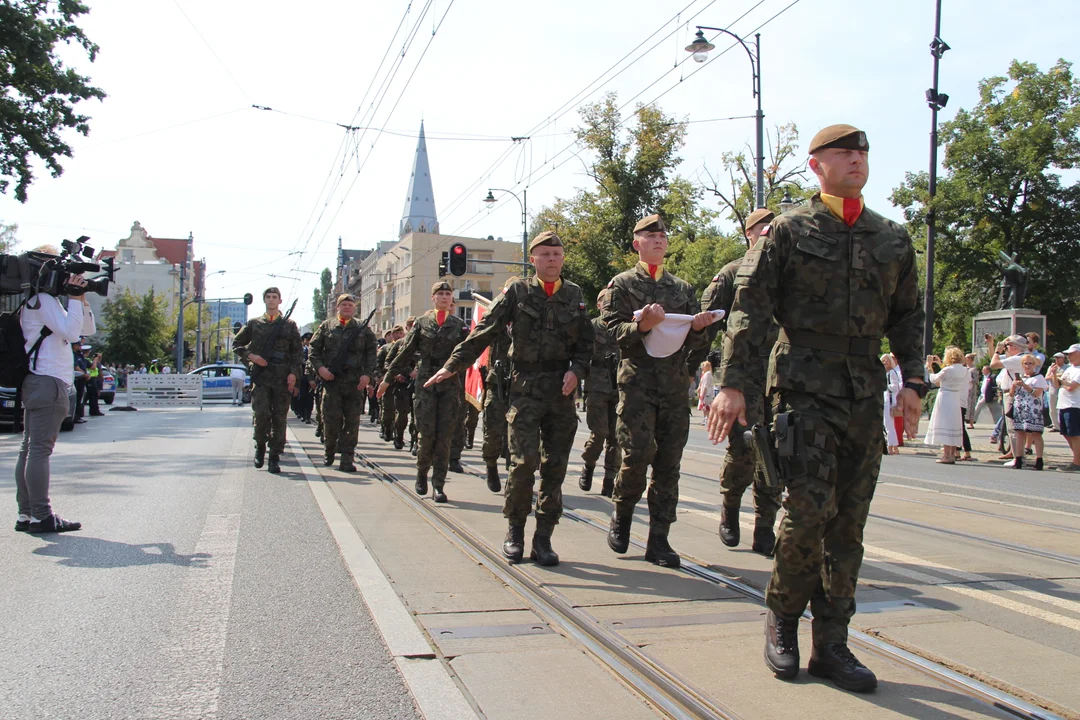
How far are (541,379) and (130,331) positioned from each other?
5662cm

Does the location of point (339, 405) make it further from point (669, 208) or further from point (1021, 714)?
point (669, 208)

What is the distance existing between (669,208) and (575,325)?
1504 inches

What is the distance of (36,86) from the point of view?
2598 centimetres

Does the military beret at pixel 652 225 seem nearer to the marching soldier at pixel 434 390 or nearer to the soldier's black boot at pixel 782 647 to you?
the soldier's black boot at pixel 782 647

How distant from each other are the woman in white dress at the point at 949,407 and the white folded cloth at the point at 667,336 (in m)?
9.33

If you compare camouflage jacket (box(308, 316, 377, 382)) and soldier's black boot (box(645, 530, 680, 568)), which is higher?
camouflage jacket (box(308, 316, 377, 382))

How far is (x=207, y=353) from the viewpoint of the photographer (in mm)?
105625

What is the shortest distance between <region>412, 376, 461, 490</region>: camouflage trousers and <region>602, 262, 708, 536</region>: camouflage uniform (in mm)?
2899

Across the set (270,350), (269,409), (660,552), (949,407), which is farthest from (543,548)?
(949,407)

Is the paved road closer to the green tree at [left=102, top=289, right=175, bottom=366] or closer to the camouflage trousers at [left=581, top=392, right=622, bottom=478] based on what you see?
the camouflage trousers at [left=581, top=392, right=622, bottom=478]

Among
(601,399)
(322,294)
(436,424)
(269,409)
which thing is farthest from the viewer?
(322,294)

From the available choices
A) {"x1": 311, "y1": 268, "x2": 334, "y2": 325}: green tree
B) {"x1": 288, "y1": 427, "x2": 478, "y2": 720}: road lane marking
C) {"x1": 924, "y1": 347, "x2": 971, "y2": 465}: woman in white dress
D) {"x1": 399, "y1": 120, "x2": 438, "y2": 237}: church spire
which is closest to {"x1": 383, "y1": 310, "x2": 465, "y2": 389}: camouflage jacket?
{"x1": 288, "y1": 427, "x2": 478, "y2": 720}: road lane marking

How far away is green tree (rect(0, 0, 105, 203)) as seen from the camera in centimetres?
2427

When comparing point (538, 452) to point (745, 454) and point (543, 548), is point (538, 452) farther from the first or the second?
point (745, 454)
